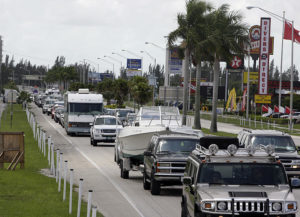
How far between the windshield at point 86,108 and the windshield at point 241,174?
38249mm

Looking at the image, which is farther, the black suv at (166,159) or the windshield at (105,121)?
the windshield at (105,121)

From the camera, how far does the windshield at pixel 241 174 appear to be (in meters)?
12.5

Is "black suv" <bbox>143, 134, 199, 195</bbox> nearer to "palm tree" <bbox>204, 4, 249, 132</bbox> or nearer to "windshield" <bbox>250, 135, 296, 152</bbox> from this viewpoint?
"windshield" <bbox>250, 135, 296, 152</bbox>

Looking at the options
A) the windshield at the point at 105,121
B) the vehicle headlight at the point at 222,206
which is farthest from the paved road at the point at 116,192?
the windshield at the point at 105,121

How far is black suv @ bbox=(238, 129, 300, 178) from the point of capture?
2266 cm

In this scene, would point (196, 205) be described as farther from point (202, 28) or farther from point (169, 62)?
point (169, 62)

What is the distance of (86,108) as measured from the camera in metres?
50.9

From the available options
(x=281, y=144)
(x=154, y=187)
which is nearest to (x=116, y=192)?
(x=154, y=187)

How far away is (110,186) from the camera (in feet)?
73.2

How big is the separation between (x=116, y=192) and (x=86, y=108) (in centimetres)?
3040

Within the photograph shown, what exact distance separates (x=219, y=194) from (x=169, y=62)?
78754mm

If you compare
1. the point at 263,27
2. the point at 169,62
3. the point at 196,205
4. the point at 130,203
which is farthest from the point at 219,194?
the point at 169,62

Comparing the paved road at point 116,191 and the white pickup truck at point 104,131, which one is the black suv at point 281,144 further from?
the white pickup truck at point 104,131

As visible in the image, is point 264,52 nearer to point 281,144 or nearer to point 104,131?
point 104,131
